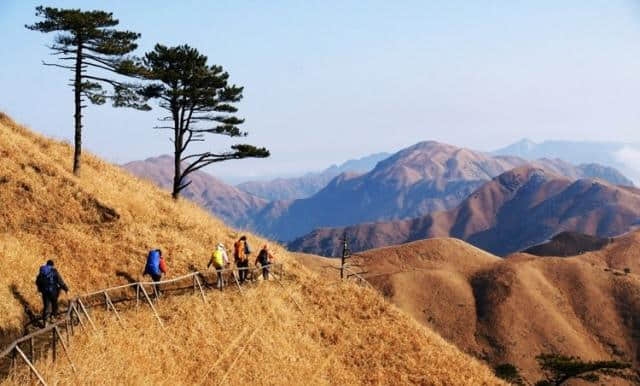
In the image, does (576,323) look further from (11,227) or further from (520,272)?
(11,227)

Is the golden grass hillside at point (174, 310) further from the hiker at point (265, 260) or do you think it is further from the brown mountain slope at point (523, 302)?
the brown mountain slope at point (523, 302)

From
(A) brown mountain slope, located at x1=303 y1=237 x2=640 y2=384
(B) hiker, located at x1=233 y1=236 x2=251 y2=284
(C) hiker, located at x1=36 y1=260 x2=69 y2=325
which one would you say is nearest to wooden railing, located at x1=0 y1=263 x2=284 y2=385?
(B) hiker, located at x1=233 y1=236 x2=251 y2=284

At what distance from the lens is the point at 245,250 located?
26.4 metres

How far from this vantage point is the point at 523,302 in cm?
11681


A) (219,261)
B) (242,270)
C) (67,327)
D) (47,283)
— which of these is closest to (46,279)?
(47,283)

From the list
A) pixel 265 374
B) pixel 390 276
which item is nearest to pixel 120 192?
pixel 265 374

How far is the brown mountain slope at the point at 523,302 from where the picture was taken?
346ft

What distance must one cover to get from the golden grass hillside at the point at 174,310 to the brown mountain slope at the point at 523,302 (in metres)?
77.5

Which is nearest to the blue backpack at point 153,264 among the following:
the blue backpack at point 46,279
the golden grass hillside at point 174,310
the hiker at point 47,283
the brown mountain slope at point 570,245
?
the golden grass hillside at point 174,310

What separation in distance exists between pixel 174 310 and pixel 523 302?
109634 mm

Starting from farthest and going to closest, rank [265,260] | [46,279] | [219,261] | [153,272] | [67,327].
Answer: [265,260]
[219,261]
[153,272]
[46,279]
[67,327]

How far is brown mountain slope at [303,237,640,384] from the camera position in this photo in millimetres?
105438

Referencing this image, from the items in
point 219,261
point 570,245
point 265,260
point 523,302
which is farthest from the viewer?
point 570,245

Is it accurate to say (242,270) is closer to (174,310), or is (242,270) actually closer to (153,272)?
(153,272)
